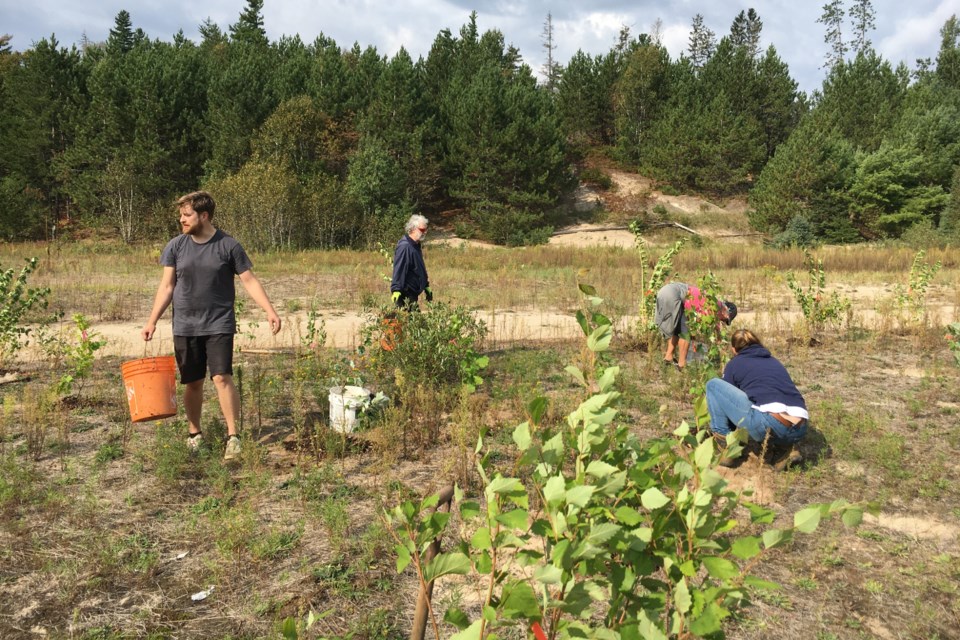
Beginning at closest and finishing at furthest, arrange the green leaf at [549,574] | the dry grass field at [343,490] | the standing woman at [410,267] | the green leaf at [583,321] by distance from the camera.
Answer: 1. the green leaf at [549,574]
2. the green leaf at [583,321]
3. the dry grass field at [343,490]
4. the standing woman at [410,267]

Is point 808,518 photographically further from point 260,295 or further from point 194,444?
point 194,444

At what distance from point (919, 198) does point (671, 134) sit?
39.6 feet

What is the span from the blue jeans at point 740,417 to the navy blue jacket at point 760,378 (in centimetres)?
8

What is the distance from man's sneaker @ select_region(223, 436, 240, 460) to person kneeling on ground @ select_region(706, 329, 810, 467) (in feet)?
Answer: 9.89

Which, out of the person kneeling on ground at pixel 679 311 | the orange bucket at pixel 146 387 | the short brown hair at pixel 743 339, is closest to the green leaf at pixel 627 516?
the orange bucket at pixel 146 387

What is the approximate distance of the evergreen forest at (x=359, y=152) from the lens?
2647cm

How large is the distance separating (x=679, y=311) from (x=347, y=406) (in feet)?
11.5

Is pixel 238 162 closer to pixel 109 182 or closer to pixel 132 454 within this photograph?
pixel 109 182

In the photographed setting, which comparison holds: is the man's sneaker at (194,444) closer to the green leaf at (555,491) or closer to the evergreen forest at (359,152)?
the green leaf at (555,491)

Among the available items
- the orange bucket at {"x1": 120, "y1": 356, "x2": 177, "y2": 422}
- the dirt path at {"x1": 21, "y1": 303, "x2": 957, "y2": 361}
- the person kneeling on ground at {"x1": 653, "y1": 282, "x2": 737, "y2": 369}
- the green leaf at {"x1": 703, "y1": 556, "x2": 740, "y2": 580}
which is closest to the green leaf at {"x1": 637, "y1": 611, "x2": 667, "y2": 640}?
the green leaf at {"x1": 703, "y1": 556, "x2": 740, "y2": 580}

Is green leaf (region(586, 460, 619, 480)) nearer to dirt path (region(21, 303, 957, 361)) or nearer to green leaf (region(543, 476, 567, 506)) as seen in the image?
green leaf (region(543, 476, 567, 506))

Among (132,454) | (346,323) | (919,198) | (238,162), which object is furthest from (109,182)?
(919,198)

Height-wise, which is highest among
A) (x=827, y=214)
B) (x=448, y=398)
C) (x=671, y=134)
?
(x=671, y=134)

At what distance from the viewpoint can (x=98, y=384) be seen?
5754 mm
